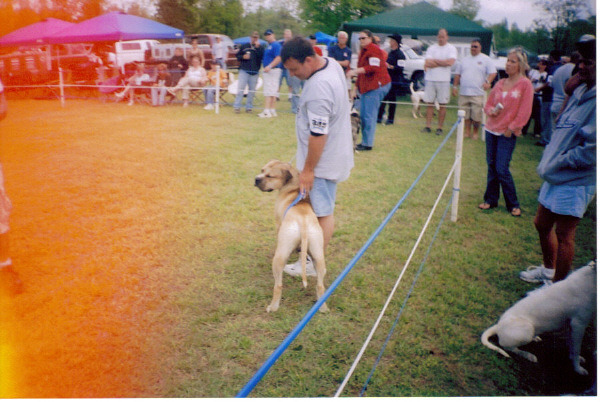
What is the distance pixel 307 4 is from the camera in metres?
5.78

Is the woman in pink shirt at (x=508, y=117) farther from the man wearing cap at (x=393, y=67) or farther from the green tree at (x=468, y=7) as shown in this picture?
the man wearing cap at (x=393, y=67)

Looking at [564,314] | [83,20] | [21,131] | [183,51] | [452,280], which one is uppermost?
[183,51]

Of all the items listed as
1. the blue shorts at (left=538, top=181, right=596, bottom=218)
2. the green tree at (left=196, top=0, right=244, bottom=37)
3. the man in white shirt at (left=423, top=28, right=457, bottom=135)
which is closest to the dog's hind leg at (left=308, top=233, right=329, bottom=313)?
the blue shorts at (left=538, top=181, right=596, bottom=218)

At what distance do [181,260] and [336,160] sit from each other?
4.47 feet

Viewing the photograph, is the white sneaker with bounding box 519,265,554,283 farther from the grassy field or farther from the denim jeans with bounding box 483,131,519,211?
the denim jeans with bounding box 483,131,519,211

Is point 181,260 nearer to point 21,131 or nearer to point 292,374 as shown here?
point 292,374

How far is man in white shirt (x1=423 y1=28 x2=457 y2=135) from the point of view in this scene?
673cm

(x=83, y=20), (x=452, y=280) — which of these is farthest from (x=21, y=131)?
(x=452, y=280)

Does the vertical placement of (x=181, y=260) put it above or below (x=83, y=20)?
below

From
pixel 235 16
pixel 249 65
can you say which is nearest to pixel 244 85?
pixel 249 65

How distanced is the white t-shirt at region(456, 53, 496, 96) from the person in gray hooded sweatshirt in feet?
14.5

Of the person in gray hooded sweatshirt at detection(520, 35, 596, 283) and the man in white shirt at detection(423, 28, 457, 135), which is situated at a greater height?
the man in white shirt at detection(423, 28, 457, 135)

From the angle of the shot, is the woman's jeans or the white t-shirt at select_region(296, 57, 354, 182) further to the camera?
the woman's jeans

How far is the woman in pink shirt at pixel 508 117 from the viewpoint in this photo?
3.34 m
